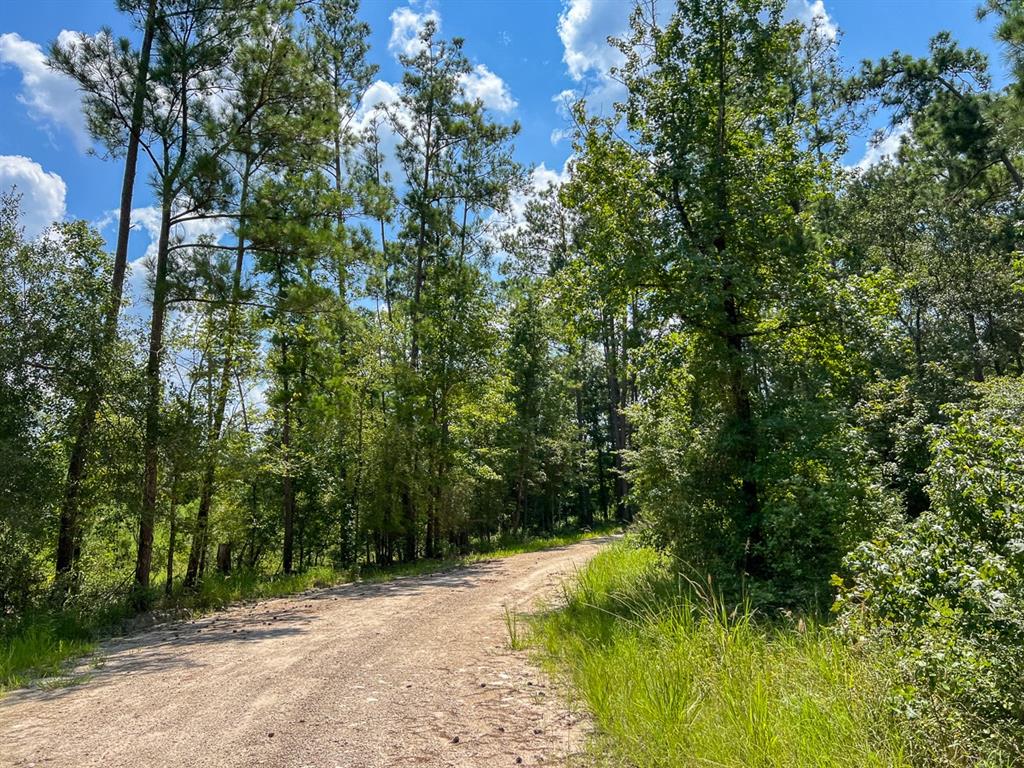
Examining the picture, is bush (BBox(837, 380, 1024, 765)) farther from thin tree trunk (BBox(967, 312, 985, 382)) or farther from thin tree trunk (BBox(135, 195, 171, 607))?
thin tree trunk (BBox(967, 312, 985, 382))

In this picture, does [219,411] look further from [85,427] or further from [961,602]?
[961,602]

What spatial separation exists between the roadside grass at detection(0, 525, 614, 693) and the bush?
7.76 m

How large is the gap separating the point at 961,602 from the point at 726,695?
1564mm

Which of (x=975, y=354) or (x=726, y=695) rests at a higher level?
(x=975, y=354)

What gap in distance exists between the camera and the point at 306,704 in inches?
193

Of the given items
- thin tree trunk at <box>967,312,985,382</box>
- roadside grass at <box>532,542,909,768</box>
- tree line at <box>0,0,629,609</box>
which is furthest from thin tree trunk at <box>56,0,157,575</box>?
thin tree trunk at <box>967,312,985,382</box>

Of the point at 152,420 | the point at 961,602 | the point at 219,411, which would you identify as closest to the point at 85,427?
the point at 152,420

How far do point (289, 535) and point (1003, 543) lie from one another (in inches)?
649

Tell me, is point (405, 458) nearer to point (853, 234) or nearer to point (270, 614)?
point (270, 614)

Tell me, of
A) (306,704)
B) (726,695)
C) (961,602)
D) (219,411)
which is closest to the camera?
(961,602)

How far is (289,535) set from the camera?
55.4ft

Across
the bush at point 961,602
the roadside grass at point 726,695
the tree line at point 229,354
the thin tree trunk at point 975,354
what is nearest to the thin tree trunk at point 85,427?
the tree line at point 229,354

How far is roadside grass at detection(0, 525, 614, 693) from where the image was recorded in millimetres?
6957

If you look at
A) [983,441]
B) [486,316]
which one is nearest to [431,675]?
[983,441]
